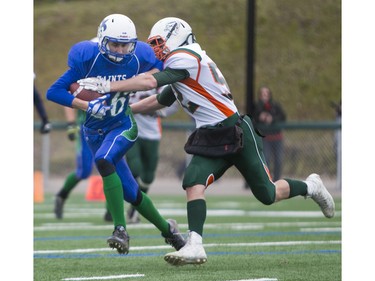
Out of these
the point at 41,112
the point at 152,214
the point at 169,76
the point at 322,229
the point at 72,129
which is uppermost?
the point at 169,76

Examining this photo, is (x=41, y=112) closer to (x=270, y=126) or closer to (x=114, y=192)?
(x=114, y=192)

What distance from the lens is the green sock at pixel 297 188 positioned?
646cm

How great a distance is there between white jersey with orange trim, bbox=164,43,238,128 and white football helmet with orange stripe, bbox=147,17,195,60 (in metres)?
0.07

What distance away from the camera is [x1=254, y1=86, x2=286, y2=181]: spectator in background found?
16.5 metres

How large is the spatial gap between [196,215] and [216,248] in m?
1.64

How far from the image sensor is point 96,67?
6418 millimetres

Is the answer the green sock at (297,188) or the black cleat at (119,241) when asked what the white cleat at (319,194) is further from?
the black cleat at (119,241)

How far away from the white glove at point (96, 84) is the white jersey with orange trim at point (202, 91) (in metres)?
0.38

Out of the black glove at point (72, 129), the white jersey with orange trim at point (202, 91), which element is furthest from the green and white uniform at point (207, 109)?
the black glove at point (72, 129)

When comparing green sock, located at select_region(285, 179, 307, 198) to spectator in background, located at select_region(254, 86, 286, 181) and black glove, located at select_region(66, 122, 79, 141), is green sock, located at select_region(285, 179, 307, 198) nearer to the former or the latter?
black glove, located at select_region(66, 122, 79, 141)

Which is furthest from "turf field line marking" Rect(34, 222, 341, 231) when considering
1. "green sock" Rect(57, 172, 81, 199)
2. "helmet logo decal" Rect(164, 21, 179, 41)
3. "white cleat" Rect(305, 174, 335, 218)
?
"helmet logo decal" Rect(164, 21, 179, 41)

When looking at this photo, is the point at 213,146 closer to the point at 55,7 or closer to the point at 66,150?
the point at 66,150

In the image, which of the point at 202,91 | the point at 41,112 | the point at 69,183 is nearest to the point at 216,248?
the point at 202,91
